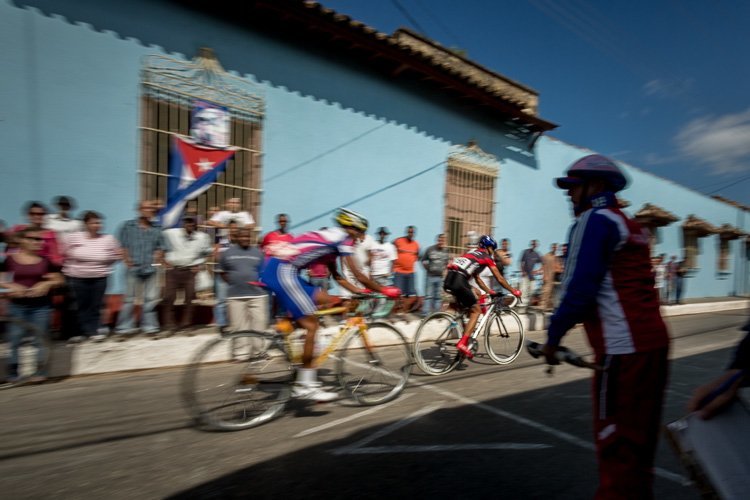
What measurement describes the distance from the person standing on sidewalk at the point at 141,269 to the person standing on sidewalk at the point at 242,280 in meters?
0.96

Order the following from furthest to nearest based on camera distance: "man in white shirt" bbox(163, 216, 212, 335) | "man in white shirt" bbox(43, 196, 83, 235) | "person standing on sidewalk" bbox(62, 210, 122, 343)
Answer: "man in white shirt" bbox(163, 216, 212, 335) → "man in white shirt" bbox(43, 196, 83, 235) → "person standing on sidewalk" bbox(62, 210, 122, 343)

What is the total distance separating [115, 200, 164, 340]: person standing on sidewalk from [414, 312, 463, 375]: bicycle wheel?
3.91 m

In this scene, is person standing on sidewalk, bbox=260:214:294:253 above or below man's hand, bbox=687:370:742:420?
above

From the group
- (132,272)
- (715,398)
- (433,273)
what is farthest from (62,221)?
(715,398)

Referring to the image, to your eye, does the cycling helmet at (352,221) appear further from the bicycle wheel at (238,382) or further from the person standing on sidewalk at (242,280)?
the person standing on sidewalk at (242,280)

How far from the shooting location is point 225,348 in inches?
148

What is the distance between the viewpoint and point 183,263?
6289 millimetres

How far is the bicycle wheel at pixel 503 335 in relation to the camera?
648 cm

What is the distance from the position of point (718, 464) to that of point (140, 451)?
3.65m

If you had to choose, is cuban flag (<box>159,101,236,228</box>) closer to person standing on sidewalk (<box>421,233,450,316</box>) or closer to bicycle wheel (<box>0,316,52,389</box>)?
bicycle wheel (<box>0,316,52,389</box>)

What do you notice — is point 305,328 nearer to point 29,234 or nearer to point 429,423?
point 429,423

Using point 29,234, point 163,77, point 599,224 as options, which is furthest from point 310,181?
point 599,224

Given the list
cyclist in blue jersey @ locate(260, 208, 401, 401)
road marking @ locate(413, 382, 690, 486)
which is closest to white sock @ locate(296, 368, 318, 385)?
cyclist in blue jersey @ locate(260, 208, 401, 401)

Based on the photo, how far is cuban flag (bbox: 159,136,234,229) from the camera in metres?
7.22
